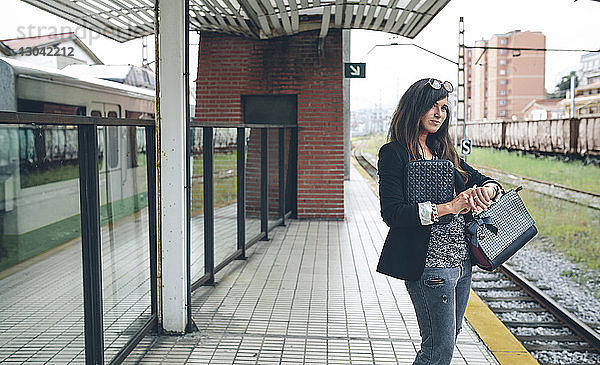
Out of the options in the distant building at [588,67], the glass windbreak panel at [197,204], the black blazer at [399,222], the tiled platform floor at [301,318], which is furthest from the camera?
the distant building at [588,67]

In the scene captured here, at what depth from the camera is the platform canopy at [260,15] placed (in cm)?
814

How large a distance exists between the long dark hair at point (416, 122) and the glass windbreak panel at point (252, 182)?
15.0ft

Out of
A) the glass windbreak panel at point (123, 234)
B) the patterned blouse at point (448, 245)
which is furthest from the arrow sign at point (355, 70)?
the patterned blouse at point (448, 245)

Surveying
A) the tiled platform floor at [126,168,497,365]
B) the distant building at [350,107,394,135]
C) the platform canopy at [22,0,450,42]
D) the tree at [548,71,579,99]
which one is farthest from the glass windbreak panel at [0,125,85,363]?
the tree at [548,71,579,99]

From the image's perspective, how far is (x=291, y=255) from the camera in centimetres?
792

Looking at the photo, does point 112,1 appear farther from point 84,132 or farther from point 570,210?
point 570,210

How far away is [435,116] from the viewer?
3.02 meters

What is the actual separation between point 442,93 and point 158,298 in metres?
2.78

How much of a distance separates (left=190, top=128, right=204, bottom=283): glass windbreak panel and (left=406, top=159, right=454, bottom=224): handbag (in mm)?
2994

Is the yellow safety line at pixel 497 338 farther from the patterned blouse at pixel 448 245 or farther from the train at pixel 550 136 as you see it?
the train at pixel 550 136

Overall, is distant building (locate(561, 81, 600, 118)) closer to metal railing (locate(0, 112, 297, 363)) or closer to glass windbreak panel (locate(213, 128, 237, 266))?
metal railing (locate(0, 112, 297, 363))

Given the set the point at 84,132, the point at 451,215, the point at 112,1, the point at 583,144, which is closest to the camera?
the point at 451,215

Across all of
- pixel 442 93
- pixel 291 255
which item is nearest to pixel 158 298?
pixel 442 93

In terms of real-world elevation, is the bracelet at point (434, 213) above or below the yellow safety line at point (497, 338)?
above
